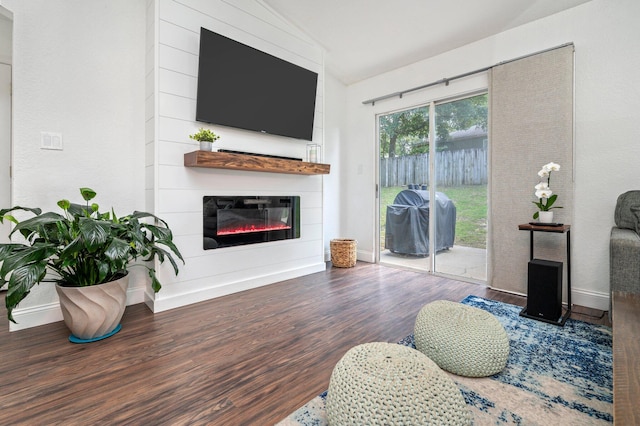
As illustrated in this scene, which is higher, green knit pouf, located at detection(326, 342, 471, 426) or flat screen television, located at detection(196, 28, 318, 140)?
flat screen television, located at detection(196, 28, 318, 140)

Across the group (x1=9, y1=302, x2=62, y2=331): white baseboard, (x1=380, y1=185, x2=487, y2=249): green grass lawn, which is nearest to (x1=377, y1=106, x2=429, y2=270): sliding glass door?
(x1=380, y1=185, x2=487, y2=249): green grass lawn

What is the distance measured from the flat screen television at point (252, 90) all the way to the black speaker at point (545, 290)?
101 inches

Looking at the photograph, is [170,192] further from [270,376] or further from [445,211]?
[445,211]

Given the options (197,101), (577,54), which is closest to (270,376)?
(197,101)

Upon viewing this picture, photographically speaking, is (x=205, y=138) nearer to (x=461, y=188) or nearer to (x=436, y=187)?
(x=436, y=187)

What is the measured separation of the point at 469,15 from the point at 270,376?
3495mm

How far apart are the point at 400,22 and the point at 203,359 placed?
3.49 metres

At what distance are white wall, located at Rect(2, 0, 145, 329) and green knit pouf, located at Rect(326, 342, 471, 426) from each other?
2.34 meters

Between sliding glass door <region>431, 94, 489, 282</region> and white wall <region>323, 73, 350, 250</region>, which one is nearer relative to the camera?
sliding glass door <region>431, 94, 489, 282</region>

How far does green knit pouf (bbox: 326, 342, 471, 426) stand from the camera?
0.97 m

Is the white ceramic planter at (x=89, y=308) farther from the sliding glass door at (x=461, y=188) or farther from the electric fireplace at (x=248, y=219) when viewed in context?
the sliding glass door at (x=461, y=188)

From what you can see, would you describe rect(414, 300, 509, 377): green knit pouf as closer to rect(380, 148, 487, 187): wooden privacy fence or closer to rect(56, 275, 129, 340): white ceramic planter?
rect(56, 275, 129, 340): white ceramic planter

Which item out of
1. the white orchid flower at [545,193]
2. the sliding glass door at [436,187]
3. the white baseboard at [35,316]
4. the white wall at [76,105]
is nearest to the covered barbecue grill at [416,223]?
the sliding glass door at [436,187]

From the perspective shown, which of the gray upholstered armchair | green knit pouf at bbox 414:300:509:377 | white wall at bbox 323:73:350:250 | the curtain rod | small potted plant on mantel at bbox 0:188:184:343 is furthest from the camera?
white wall at bbox 323:73:350:250
